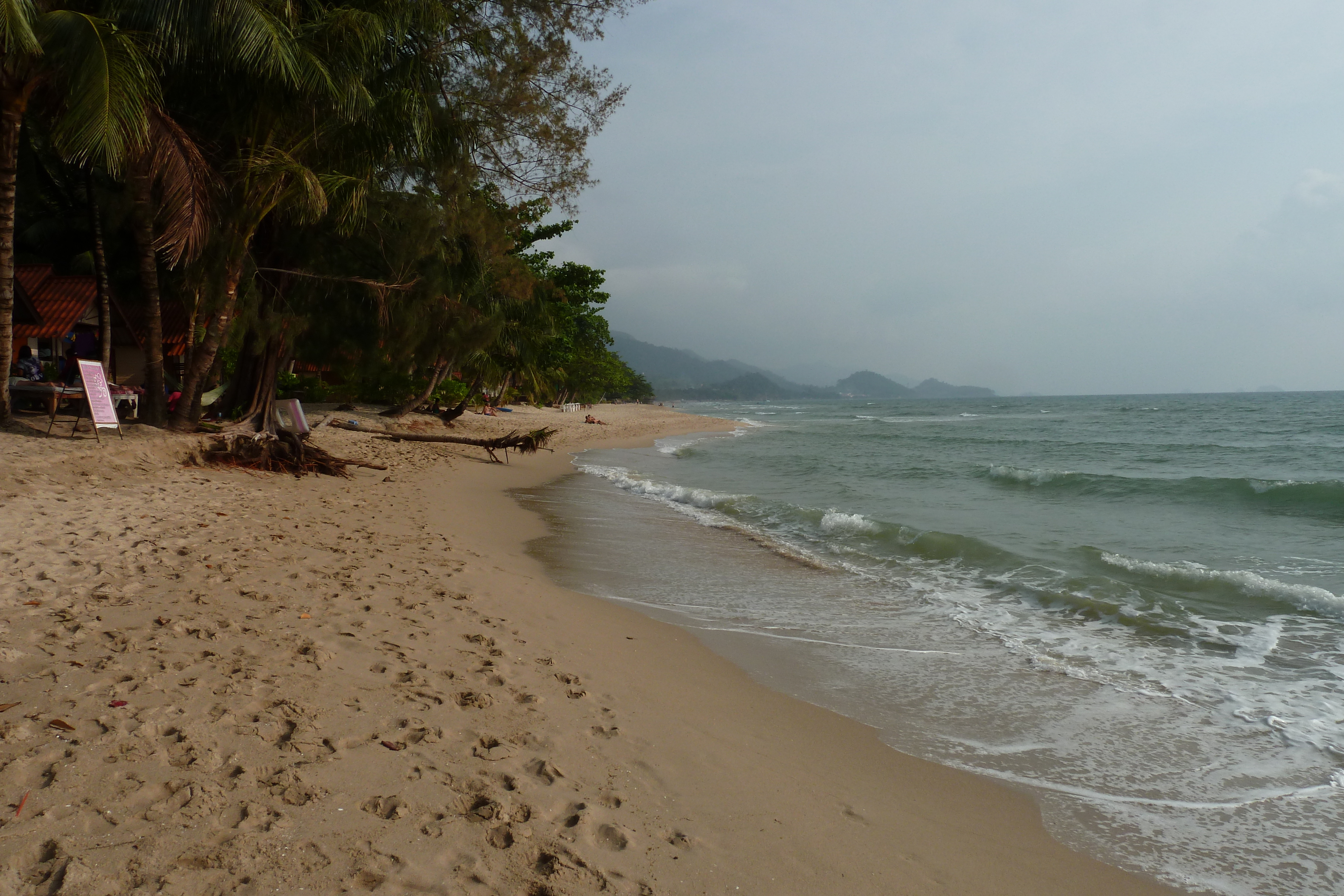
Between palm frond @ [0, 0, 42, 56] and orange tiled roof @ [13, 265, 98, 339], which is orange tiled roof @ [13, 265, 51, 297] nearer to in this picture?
orange tiled roof @ [13, 265, 98, 339]

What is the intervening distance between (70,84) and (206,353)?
3.89 m

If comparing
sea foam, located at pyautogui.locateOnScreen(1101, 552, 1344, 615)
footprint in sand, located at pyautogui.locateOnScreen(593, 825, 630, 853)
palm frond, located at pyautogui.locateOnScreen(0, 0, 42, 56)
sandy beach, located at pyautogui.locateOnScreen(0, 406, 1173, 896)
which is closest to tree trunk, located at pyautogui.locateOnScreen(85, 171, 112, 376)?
palm frond, located at pyautogui.locateOnScreen(0, 0, 42, 56)

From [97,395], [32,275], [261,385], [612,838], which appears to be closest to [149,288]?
[97,395]

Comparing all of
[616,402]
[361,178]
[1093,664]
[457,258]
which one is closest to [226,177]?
[361,178]

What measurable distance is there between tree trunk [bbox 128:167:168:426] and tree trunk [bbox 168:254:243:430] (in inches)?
11.4

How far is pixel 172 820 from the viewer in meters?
2.48

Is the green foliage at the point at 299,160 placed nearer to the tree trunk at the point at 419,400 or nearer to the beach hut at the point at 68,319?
the beach hut at the point at 68,319

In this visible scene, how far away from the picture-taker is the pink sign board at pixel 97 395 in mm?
9898

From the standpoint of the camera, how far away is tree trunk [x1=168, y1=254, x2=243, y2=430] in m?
11.2

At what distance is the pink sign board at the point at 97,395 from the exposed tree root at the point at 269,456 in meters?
1.07

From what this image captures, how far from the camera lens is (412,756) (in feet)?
10.2

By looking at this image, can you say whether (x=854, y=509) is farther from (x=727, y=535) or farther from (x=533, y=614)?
(x=533, y=614)

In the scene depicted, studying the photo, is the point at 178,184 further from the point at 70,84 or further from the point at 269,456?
the point at 269,456

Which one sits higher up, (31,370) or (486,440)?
(31,370)
